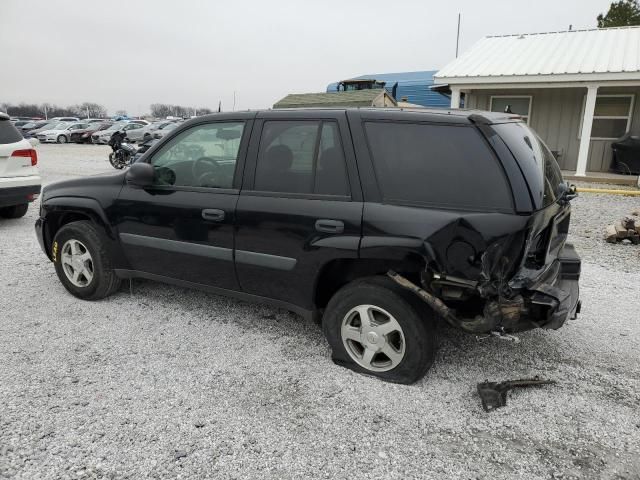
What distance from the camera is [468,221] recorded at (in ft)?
9.16

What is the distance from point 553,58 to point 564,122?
189 cm

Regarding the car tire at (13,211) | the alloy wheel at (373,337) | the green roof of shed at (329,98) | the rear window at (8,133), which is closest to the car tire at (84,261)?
the alloy wheel at (373,337)

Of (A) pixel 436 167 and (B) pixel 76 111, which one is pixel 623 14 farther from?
(B) pixel 76 111

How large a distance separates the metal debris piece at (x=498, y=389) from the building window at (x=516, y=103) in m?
13.4

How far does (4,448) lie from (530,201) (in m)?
3.07

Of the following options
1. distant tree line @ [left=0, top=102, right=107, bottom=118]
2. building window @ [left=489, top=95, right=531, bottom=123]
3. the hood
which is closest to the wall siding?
building window @ [left=489, top=95, right=531, bottom=123]

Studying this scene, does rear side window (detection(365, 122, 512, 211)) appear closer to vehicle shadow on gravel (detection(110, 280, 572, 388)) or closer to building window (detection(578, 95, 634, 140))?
vehicle shadow on gravel (detection(110, 280, 572, 388))

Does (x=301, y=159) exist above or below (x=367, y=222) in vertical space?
above

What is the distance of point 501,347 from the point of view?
372 cm

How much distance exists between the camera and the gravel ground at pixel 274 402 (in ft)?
8.05

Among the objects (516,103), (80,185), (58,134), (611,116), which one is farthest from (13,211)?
(58,134)

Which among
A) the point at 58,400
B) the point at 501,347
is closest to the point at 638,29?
the point at 501,347

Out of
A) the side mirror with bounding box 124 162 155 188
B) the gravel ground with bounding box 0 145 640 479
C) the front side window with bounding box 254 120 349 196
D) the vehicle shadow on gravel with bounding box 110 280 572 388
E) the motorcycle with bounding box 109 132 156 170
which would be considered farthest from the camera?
the motorcycle with bounding box 109 132 156 170

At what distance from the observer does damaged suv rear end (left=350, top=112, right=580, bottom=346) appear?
278cm
